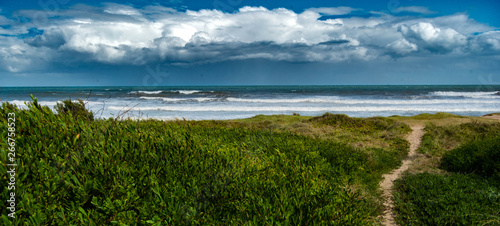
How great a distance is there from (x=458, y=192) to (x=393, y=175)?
109 inches

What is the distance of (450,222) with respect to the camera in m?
5.10

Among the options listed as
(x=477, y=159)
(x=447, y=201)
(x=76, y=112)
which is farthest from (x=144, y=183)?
(x=477, y=159)

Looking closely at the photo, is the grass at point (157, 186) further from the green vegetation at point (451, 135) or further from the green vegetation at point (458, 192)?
the green vegetation at point (451, 135)

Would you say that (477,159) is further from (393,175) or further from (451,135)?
(451,135)

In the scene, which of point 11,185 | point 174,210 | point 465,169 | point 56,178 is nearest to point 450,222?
point 465,169

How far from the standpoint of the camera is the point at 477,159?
817 centimetres

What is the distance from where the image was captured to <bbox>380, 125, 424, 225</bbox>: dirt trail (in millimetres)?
5922

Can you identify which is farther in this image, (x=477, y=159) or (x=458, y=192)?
(x=477, y=159)

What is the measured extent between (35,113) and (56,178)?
159cm

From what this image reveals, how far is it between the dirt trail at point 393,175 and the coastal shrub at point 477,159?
4.33 ft

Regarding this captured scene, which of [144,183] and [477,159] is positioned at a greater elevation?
[144,183]

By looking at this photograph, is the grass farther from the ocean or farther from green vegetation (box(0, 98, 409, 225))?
the ocean

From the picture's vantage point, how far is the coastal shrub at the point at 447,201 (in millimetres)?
5180

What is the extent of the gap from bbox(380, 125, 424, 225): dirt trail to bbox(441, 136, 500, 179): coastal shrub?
1.32m
